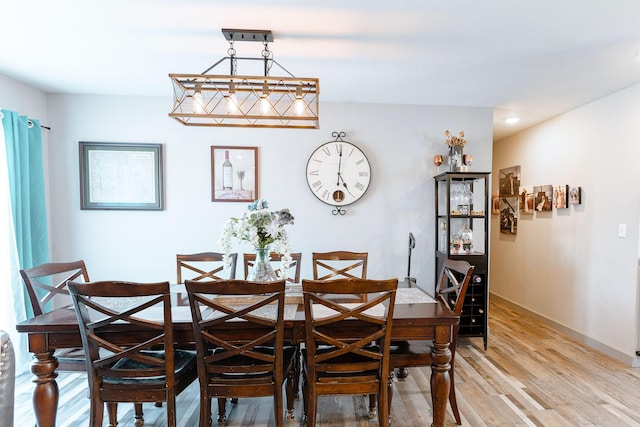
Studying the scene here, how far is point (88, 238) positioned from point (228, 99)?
2.50 metres

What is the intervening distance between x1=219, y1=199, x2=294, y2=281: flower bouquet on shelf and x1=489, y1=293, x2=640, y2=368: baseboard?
330 cm

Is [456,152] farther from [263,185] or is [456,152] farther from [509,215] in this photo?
[263,185]

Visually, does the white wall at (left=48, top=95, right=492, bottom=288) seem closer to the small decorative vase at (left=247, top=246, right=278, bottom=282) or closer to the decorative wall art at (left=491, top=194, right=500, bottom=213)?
the small decorative vase at (left=247, top=246, right=278, bottom=282)

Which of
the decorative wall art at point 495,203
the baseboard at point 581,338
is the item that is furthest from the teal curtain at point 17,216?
the decorative wall art at point 495,203

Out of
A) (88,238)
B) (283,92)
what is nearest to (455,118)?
(283,92)

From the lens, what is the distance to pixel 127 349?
5.29ft

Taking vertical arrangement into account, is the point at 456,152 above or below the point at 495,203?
above

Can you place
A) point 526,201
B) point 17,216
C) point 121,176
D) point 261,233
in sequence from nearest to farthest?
point 261,233
point 17,216
point 121,176
point 526,201

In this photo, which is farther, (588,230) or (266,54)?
(588,230)

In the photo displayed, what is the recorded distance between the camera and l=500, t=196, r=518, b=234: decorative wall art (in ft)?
14.5

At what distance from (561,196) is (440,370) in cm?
294

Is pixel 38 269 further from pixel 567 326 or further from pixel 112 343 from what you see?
pixel 567 326

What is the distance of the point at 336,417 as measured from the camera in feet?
6.95

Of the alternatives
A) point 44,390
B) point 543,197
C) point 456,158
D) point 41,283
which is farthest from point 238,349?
point 543,197
